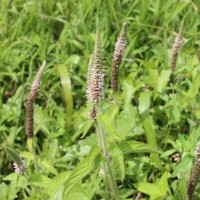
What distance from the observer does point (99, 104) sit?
1748 millimetres

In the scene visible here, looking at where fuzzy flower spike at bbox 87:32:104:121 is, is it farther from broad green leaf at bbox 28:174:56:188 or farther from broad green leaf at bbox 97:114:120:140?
broad green leaf at bbox 28:174:56:188

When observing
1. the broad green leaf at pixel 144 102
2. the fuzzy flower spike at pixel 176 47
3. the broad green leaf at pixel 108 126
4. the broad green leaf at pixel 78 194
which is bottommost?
the broad green leaf at pixel 78 194

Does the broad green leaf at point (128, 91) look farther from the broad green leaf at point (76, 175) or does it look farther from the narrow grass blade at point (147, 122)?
the broad green leaf at point (76, 175)

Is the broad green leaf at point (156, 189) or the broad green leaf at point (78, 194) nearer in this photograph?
the broad green leaf at point (78, 194)

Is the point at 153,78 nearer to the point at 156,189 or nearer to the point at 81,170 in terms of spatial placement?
the point at 156,189

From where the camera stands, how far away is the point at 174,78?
3211 mm

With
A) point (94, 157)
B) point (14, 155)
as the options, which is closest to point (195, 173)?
point (94, 157)

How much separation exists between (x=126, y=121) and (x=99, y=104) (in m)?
0.91

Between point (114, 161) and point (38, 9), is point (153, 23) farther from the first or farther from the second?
point (114, 161)

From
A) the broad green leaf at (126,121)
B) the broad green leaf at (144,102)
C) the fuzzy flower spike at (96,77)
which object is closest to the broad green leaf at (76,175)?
the fuzzy flower spike at (96,77)

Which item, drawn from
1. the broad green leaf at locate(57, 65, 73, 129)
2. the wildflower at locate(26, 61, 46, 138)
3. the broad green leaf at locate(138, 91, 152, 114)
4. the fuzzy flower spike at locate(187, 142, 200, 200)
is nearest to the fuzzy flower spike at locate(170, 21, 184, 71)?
the broad green leaf at locate(138, 91, 152, 114)

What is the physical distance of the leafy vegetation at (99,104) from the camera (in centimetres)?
224

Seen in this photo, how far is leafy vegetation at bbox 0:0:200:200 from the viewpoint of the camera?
2.24 m

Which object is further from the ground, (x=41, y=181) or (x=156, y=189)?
(x=41, y=181)
